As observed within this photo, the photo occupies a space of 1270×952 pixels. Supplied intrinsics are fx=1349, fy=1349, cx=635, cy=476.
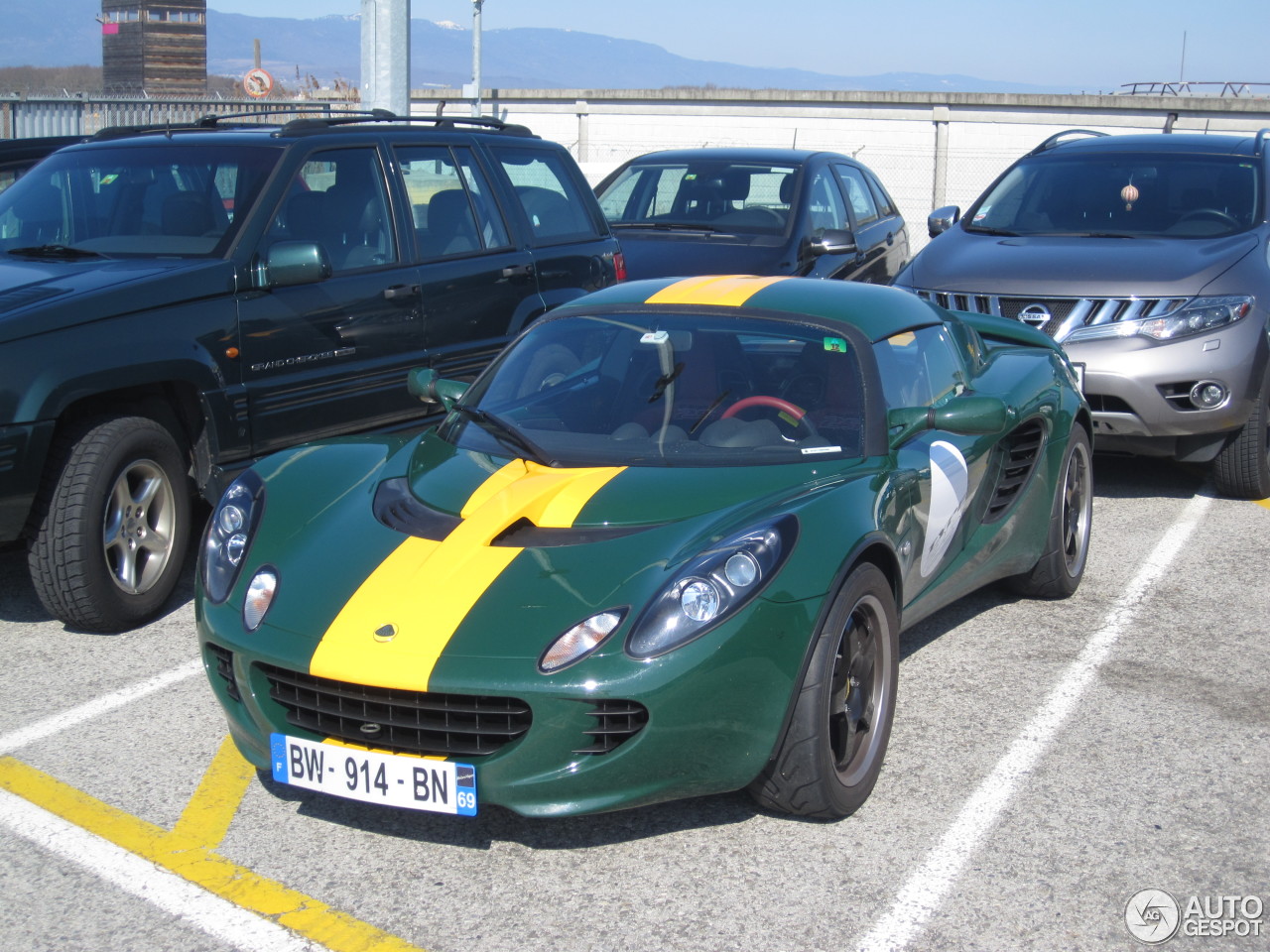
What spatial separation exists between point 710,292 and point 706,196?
554 cm

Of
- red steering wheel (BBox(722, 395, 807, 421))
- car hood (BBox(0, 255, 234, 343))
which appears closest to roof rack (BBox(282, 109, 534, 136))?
car hood (BBox(0, 255, 234, 343))

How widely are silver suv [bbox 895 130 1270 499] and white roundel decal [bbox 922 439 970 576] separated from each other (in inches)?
105

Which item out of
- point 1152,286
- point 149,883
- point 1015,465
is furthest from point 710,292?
point 1152,286

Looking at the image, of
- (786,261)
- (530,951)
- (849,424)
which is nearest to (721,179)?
(786,261)

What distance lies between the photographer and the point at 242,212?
5.75m

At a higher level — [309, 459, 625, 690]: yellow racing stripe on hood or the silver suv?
the silver suv

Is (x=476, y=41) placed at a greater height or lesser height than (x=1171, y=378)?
greater

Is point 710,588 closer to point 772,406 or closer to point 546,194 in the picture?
point 772,406

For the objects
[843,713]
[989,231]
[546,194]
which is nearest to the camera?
[843,713]

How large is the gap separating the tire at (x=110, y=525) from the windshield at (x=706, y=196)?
5.35 metres

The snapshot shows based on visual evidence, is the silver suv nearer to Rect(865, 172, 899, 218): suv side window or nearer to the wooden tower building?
Rect(865, 172, 899, 218): suv side window

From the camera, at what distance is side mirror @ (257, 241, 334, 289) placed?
552 cm

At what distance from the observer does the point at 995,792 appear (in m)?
3.82

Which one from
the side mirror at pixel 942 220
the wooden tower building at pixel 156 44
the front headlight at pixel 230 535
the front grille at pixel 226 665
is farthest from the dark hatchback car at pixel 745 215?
the wooden tower building at pixel 156 44
